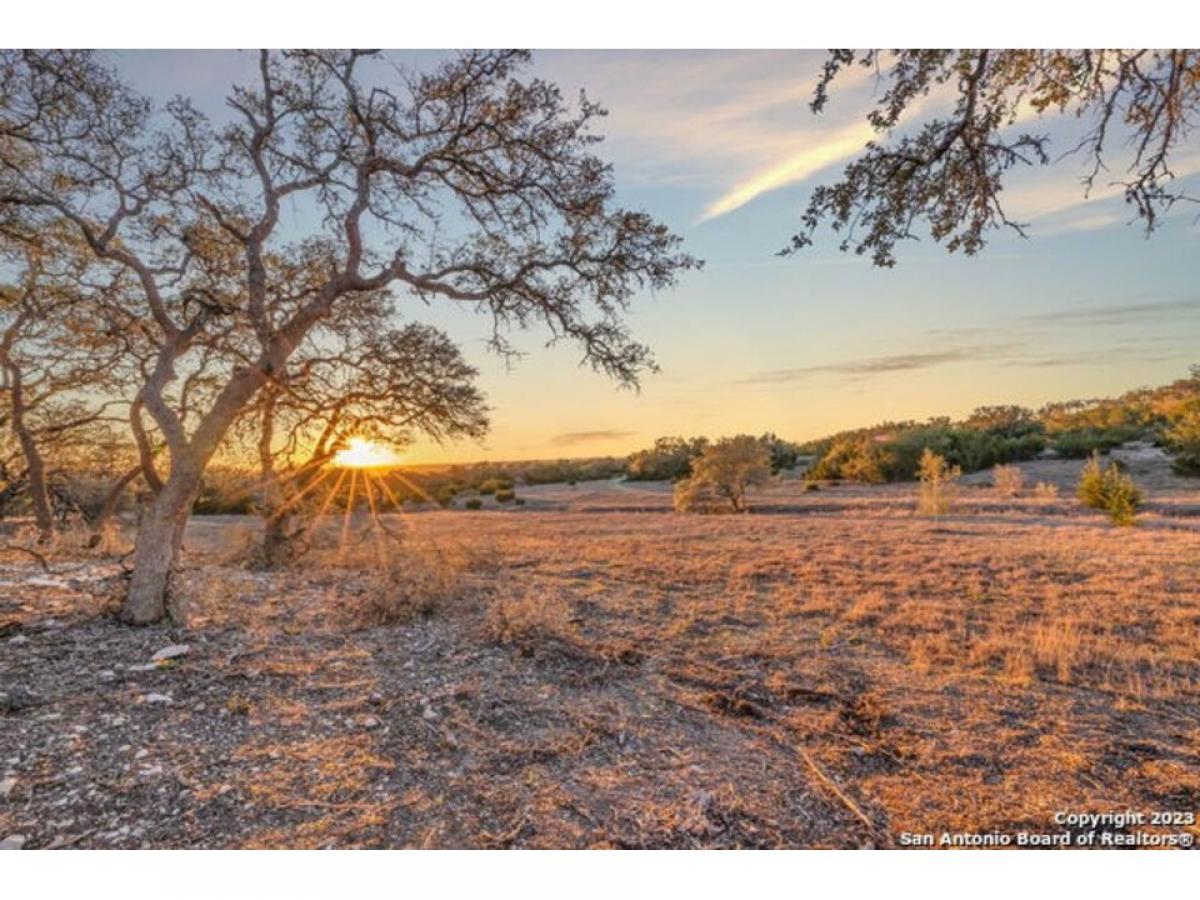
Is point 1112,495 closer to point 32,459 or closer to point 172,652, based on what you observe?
point 172,652

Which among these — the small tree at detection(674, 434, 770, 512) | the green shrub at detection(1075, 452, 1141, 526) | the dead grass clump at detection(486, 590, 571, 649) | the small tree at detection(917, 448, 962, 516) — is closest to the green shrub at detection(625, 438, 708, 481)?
the small tree at detection(674, 434, 770, 512)

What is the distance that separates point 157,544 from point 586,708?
434 cm

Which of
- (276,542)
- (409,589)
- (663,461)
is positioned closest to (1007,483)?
(663,461)

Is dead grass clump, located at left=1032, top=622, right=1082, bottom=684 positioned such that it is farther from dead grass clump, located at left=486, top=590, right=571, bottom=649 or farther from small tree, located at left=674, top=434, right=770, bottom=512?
small tree, located at left=674, top=434, right=770, bottom=512

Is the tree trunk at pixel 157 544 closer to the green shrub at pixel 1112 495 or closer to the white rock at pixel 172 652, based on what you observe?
the white rock at pixel 172 652

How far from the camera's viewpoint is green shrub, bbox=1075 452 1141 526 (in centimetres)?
1549

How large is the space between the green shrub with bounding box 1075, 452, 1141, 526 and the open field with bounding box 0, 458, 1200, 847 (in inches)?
290

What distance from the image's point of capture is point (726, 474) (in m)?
24.2

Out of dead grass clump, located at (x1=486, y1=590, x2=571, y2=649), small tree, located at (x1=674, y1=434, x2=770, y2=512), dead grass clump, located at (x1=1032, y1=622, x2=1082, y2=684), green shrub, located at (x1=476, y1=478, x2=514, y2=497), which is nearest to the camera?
dead grass clump, located at (x1=1032, y1=622, x2=1082, y2=684)

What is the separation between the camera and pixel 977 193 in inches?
189

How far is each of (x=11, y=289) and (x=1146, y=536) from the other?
21.1 metres

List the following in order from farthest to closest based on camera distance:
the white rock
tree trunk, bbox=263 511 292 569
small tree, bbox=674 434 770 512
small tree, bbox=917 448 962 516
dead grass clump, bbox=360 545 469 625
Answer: small tree, bbox=674 434 770 512 → small tree, bbox=917 448 962 516 → tree trunk, bbox=263 511 292 569 → dead grass clump, bbox=360 545 469 625 → the white rock

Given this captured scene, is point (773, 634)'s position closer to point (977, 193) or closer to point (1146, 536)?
point (977, 193)

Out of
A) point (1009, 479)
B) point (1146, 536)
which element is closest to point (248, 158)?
point (1146, 536)
